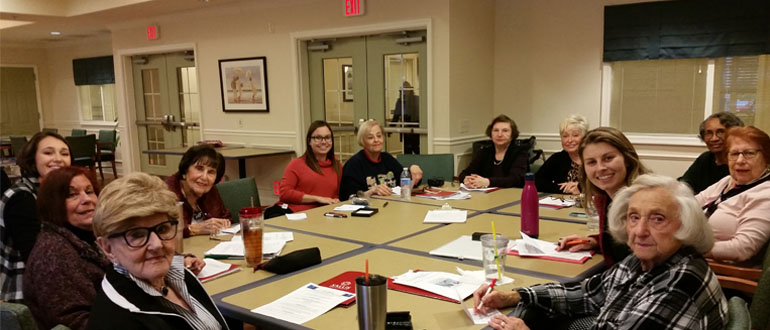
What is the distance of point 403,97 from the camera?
5.85m

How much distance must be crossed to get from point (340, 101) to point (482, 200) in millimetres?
3305

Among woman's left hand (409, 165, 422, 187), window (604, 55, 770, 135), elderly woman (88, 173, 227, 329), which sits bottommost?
woman's left hand (409, 165, 422, 187)

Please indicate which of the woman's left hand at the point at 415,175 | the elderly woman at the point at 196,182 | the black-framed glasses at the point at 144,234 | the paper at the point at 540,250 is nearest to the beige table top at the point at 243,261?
the elderly woman at the point at 196,182

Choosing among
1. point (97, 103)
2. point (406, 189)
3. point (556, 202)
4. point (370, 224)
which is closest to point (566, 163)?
point (556, 202)

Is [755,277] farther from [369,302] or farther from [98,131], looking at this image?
[98,131]

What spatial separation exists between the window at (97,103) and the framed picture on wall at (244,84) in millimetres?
4149

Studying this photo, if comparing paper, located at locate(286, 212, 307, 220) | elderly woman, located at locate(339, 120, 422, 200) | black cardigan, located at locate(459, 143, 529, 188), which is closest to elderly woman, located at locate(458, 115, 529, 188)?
black cardigan, located at locate(459, 143, 529, 188)

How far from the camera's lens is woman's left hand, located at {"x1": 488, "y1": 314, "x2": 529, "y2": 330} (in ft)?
5.12

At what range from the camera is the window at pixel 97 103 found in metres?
10.2

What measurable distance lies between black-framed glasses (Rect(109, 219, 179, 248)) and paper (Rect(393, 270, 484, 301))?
791 millimetres

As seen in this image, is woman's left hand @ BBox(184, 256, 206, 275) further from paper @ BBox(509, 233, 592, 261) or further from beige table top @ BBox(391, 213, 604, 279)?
paper @ BBox(509, 233, 592, 261)

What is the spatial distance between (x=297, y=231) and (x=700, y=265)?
1.82 meters

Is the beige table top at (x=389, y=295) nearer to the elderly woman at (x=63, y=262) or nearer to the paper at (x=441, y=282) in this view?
the paper at (x=441, y=282)

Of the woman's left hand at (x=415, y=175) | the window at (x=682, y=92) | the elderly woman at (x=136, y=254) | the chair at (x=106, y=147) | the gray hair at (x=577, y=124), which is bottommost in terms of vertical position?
the chair at (x=106, y=147)
